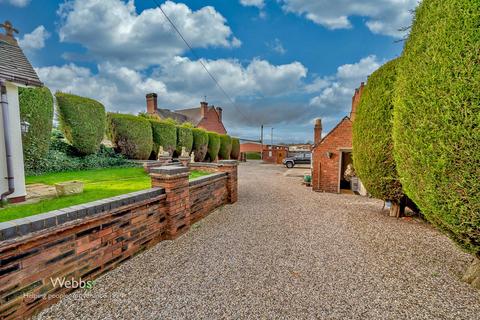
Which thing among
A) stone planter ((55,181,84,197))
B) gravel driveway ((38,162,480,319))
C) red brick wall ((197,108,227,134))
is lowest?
gravel driveway ((38,162,480,319))

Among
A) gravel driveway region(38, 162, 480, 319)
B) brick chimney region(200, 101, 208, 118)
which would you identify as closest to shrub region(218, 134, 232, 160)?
brick chimney region(200, 101, 208, 118)

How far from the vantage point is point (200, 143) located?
18.5 m

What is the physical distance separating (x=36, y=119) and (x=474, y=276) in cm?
1246

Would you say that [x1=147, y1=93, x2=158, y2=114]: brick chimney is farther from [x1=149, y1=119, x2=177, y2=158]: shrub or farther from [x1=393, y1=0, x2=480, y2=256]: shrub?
[x1=393, y1=0, x2=480, y2=256]: shrub

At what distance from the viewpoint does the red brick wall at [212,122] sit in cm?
3132

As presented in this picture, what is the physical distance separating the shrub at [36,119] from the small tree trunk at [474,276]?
40.3 ft

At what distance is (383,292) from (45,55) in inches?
464

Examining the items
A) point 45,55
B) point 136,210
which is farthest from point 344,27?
point 45,55

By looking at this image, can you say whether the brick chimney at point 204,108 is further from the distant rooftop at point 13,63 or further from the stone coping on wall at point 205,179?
the stone coping on wall at point 205,179

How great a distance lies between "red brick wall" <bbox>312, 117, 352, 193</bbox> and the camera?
9109 millimetres

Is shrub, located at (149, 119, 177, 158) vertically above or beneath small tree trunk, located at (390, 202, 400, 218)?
above

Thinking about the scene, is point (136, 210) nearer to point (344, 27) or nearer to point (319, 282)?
point (319, 282)

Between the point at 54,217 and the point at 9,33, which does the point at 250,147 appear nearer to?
the point at 9,33

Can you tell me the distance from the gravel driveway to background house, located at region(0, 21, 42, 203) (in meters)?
3.73
